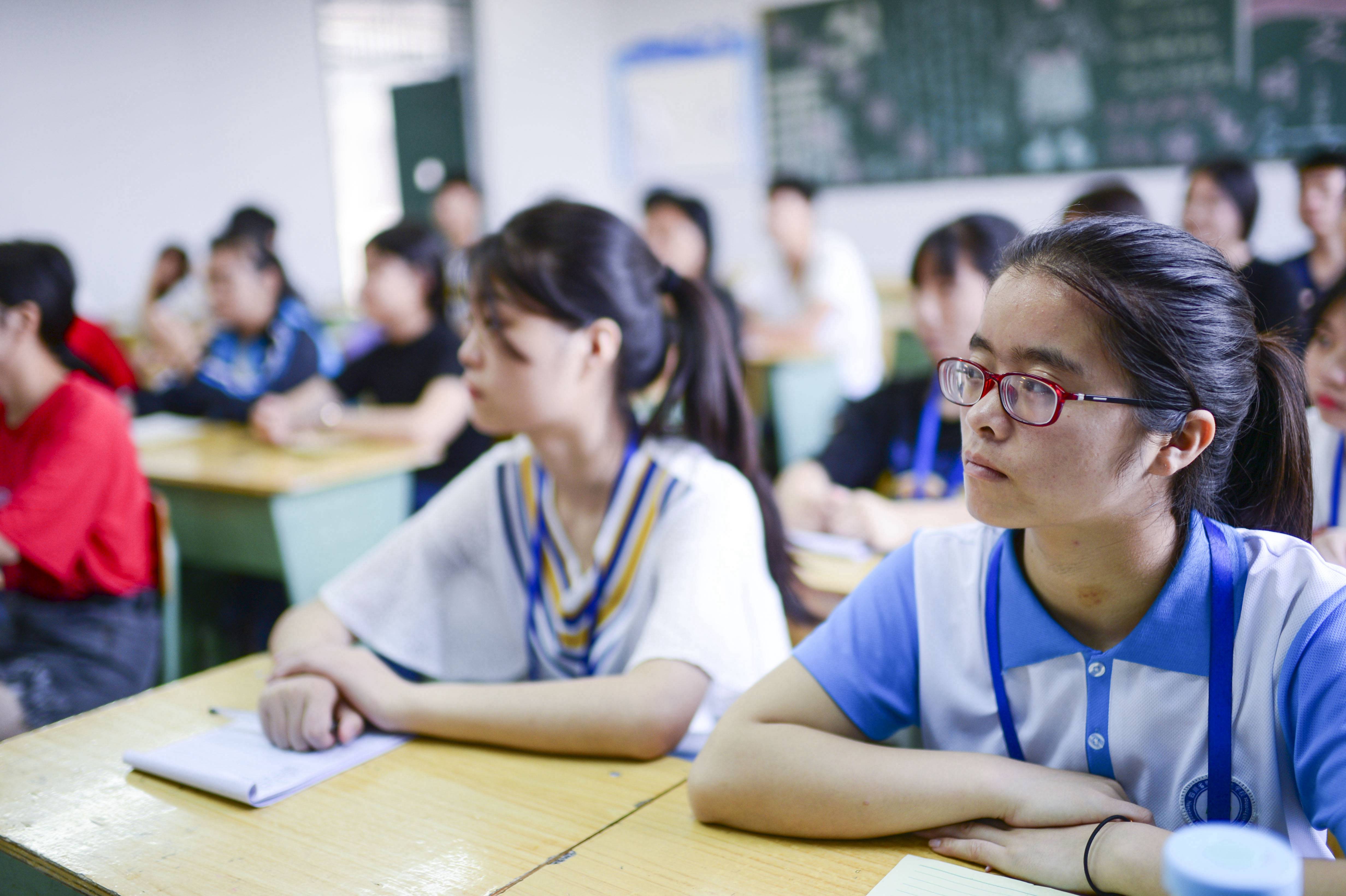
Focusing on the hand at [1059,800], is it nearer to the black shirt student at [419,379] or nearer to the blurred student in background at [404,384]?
the blurred student in background at [404,384]

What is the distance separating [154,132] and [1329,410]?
558 cm

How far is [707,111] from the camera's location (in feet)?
19.7

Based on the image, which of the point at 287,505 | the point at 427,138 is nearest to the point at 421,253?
the point at 287,505

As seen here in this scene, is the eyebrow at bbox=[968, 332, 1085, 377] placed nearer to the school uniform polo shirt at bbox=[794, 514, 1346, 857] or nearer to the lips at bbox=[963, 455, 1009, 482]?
the lips at bbox=[963, 455, 1009, 482]

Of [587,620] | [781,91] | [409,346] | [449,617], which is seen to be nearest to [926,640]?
[587,620]

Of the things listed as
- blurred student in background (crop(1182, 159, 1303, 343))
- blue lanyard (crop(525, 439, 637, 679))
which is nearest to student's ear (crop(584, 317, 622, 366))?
blue lanyard (crop(525, 439, 637, 679))

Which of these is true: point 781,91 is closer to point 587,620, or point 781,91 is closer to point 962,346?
point 962,346

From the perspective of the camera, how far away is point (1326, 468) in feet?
5.08

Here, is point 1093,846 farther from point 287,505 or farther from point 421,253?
point 421,253

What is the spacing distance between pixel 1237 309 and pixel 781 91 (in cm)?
518

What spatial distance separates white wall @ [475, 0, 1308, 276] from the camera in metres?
5.32

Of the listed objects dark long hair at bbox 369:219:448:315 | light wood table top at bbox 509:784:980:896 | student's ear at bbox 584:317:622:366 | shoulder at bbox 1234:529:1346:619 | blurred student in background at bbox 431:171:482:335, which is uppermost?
blurred student in background at bbox 431:171:482:335

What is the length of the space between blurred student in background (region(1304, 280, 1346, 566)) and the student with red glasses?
0.49 metres

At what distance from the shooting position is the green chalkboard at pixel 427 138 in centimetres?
625
